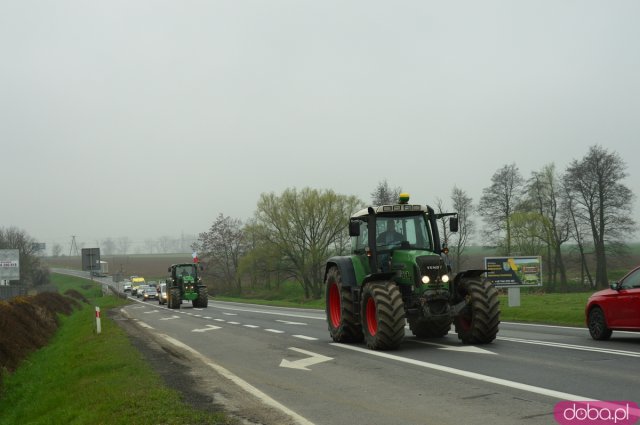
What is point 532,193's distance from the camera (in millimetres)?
58594

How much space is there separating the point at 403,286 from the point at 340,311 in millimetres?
2235

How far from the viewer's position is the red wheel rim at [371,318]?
12.4 meters

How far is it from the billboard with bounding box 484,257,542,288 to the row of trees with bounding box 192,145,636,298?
20256mm

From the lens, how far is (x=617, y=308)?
1242 centimetres

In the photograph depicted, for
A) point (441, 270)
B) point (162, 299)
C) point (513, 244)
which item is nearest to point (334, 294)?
point (441, 270)

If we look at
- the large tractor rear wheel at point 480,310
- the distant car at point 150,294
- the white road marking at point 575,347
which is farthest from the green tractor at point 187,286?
the large tractor rear wheel at point 480,310

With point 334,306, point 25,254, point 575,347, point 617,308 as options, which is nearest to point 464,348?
point 575,347

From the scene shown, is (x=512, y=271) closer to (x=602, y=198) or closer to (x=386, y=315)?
(x=386, y=315)

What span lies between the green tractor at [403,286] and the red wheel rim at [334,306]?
0.30 metres

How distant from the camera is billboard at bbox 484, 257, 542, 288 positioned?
25938 millimetres

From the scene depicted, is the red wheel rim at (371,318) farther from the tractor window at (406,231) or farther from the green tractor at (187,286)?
the green tractor at (187,286)

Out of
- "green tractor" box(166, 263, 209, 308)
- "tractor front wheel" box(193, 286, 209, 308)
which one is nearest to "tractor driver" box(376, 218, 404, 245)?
"green tractor" box(166, 263, 209, 308)

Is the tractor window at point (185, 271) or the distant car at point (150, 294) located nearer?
the tractor window at point (185, 271)

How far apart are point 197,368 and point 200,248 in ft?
233
